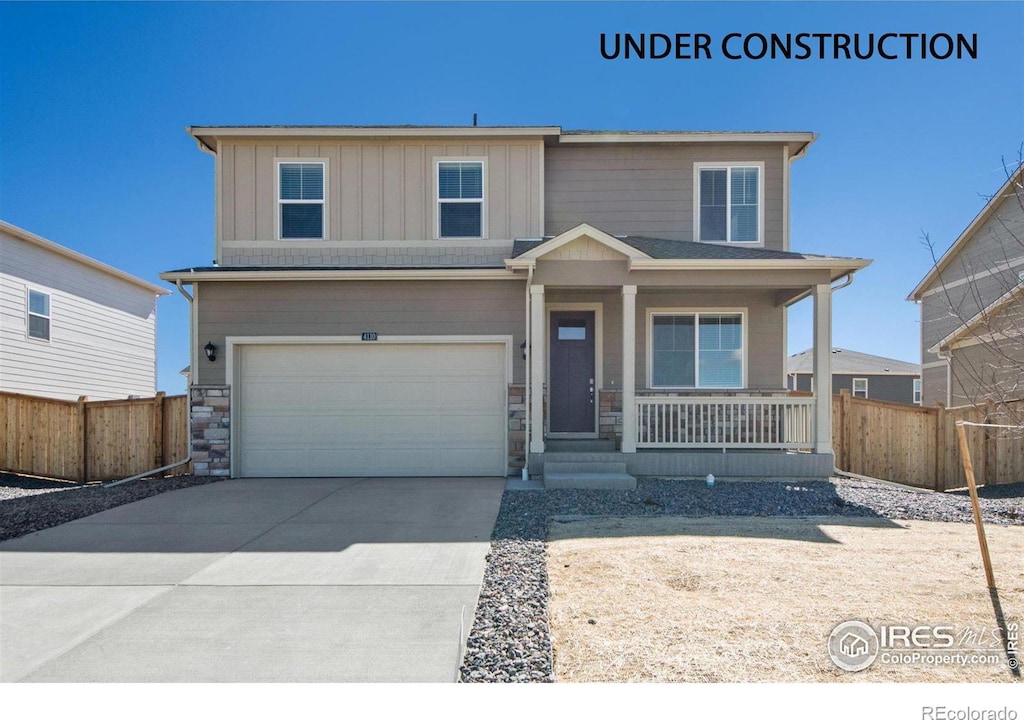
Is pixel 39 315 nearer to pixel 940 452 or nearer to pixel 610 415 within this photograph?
pixel 610 415

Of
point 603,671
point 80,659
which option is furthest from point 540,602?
point 80,659

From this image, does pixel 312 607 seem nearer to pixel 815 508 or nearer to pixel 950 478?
pixel 815 508

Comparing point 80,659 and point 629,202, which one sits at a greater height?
point 629,202

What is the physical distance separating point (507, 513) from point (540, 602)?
8.79 ft

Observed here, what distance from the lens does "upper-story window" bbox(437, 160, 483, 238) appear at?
9.88 meters

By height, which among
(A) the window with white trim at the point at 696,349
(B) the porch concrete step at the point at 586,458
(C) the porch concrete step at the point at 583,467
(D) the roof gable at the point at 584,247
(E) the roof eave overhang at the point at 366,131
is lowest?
(C) the porch concrete step at the point at 583,467

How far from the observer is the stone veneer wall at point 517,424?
920 cm

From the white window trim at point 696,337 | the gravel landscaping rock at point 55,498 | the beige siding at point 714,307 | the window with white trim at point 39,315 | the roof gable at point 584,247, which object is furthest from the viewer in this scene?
the window with white trim at point 39,315

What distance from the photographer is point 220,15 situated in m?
7.65

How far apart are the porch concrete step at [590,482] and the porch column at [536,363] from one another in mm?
950

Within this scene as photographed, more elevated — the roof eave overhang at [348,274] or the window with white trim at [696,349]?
the roof eave overhang at [348,274]

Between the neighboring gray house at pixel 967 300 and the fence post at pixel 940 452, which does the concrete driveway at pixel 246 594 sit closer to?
the fence post at pixel 940 452

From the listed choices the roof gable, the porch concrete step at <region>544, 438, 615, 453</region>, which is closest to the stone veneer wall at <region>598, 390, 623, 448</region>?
the porch concrete step at <region>544, 438, 615, 453</region>

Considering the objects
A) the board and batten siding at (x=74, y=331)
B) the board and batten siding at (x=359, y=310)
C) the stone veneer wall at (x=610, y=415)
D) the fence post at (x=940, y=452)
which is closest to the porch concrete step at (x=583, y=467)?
the stone veneer wall at (x=610, y=415)
